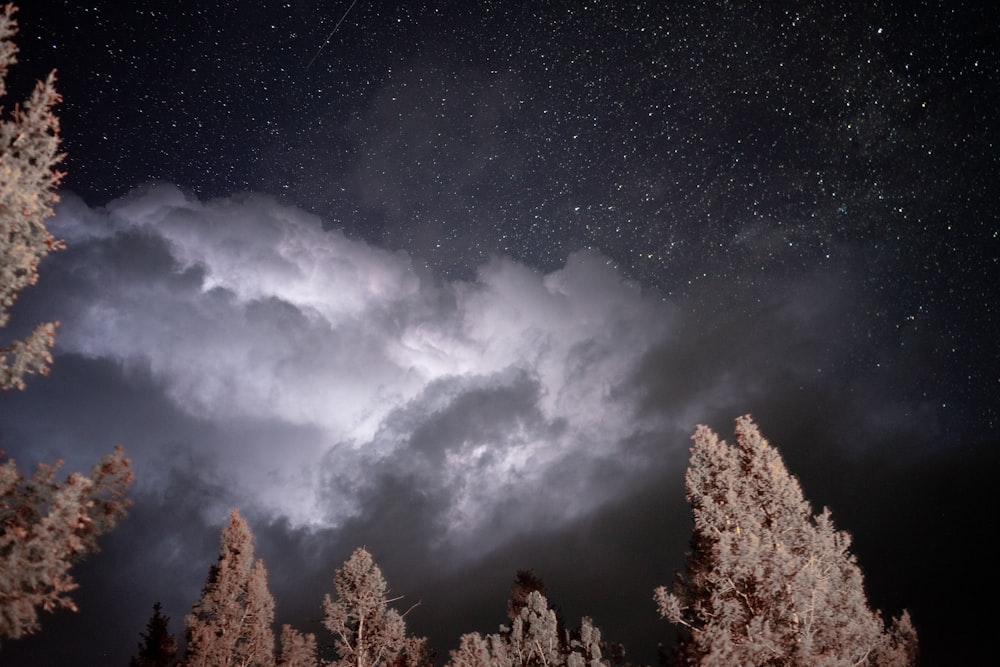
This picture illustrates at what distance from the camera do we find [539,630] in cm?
2894

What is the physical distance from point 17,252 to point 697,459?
1597 cm

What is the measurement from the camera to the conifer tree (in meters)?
5.72

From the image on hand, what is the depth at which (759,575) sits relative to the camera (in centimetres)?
1342

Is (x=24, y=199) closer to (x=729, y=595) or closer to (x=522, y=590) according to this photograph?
(x=729, y=595)

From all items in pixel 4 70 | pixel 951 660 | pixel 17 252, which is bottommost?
pixel 951 660

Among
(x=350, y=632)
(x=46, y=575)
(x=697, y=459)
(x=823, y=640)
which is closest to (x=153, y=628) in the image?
(x=350, y=632)

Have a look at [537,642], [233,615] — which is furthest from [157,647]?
[537,642]

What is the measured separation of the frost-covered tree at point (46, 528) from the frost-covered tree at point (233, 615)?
56.2ft

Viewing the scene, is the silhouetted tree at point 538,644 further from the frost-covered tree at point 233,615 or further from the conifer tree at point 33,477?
the conifer tree at point 33,477

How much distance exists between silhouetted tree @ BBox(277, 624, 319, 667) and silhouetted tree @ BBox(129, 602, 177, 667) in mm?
4763

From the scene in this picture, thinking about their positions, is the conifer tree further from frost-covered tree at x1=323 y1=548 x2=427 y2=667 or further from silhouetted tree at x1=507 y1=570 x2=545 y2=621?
silhouetted tree at x1=507 y1=570 x2=545 y2=621

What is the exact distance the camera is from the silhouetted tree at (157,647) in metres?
22.1

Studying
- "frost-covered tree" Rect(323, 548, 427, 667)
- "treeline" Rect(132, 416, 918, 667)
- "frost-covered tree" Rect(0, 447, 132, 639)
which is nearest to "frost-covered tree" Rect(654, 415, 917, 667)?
"treeline" Rect(132, 416, 918, 667)

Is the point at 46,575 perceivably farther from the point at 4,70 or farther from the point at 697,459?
the point at 697,459
